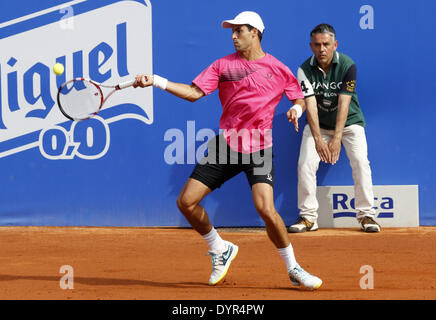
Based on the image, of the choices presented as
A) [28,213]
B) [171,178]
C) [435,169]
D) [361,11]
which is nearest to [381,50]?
[361,11]

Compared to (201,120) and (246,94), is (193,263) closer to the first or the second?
(246,94)

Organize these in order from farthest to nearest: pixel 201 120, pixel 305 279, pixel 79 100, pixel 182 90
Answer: pixel 201 120 < pixel 79 100 < pixel 182 90 < pixel 305 279

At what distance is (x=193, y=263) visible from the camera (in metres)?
5.48

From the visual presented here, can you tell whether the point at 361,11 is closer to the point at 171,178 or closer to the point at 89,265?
the point at 171,178

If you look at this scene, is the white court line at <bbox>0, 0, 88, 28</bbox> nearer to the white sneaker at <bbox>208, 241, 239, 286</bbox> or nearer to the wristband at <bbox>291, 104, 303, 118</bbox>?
the wristband at <bbox>291, 104, 303, 118</bbox>

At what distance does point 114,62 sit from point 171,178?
1258 mm

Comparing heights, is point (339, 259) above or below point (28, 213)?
below

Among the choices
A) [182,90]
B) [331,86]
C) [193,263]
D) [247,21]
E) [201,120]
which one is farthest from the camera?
[201,120]

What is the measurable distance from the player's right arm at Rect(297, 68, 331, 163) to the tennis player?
178 cm

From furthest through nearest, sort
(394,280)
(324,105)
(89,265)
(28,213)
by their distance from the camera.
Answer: (28,213), (324,105), (89,265), (394,280)

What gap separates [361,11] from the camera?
693cm

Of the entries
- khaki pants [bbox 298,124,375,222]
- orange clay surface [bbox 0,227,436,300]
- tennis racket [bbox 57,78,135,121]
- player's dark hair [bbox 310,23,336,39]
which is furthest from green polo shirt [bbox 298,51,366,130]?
tennis racket [bbox 57,78,135,121]

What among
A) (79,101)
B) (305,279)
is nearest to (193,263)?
(305,279)

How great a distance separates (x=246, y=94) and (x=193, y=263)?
1.51 meters
